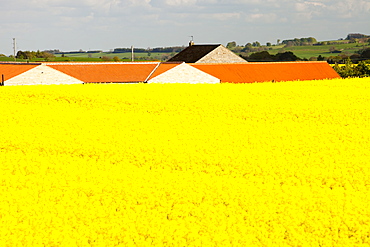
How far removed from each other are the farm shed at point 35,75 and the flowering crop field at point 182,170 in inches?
863

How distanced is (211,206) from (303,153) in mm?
8468

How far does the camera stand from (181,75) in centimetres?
6531

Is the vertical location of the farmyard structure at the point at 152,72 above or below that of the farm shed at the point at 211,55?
below

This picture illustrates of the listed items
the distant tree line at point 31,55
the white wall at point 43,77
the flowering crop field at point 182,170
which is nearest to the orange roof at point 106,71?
the white wall at point 43,77

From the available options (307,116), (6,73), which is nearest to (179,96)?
(307,116)

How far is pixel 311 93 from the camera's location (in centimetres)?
4038

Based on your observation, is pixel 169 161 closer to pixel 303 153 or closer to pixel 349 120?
pixel 303 153

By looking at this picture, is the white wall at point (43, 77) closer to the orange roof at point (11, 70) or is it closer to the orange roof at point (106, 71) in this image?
the orange roof at point (11, 70)

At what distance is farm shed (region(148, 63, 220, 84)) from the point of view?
63753 mm

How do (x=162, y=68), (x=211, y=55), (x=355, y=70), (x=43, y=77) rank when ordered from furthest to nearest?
(x=211, y=55), (x=355, y=70), (x=162, y=68), (x=43, y=77)

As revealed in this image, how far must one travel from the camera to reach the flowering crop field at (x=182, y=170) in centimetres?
1534

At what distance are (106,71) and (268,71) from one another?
884 inches

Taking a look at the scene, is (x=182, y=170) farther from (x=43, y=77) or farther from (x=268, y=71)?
(x=268, y=71)

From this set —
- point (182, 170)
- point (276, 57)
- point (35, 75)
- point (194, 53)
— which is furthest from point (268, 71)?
point (276, 57)
